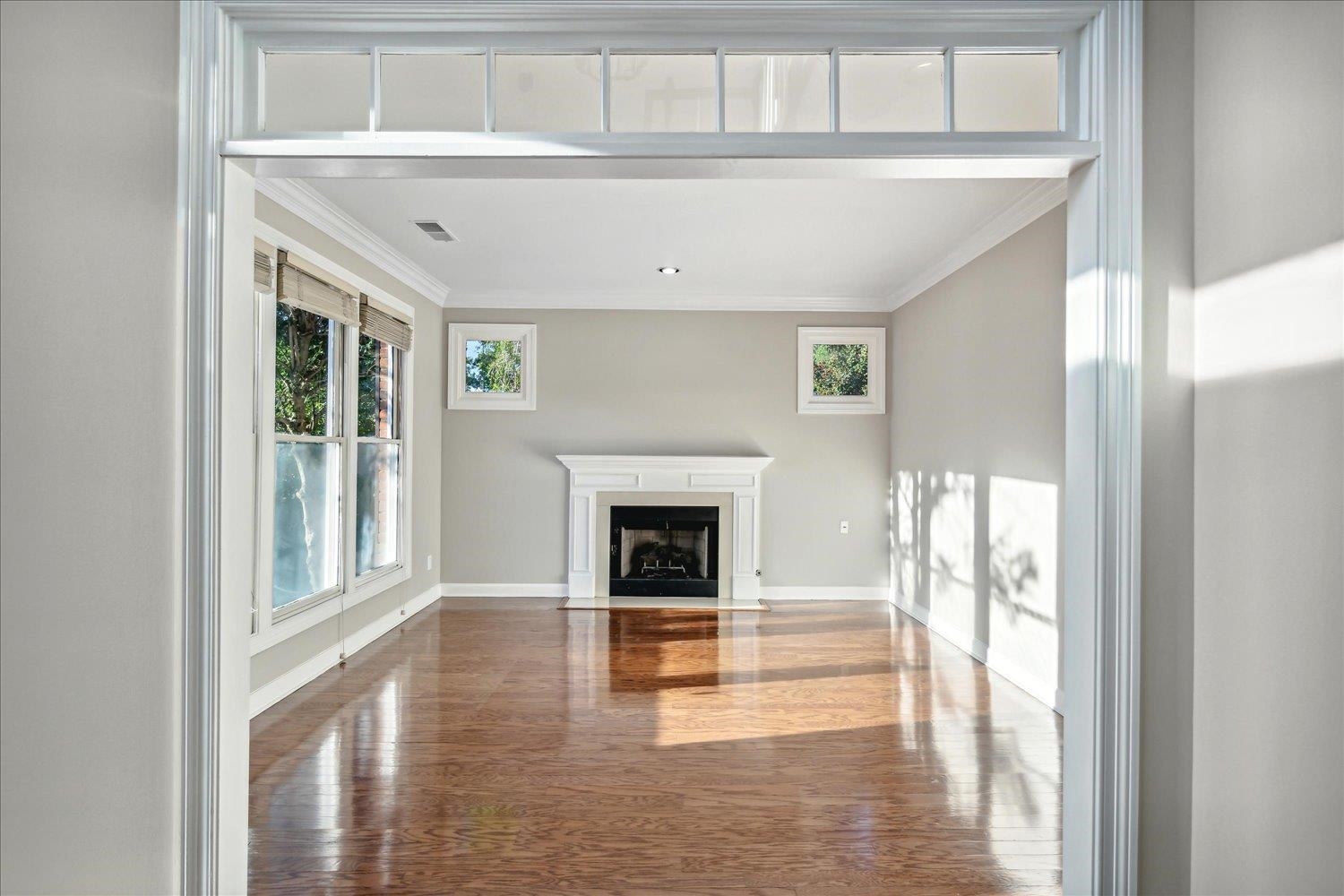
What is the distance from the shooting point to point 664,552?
20.5 feet

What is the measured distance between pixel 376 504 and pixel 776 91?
165 inches

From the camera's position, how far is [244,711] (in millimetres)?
1687

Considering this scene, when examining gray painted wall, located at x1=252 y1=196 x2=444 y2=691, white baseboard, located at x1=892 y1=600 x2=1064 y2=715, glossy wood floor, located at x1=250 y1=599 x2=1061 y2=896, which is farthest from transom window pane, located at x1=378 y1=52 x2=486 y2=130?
white baseboard, located at x1=892 y1=600 x2=1064 y2=715

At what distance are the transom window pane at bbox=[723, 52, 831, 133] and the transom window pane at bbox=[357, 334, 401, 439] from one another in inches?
146

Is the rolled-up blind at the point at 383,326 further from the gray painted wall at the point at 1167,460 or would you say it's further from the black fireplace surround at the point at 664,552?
the gray painted wall at the point at 1167,460

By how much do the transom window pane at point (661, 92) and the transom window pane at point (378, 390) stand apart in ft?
11.7

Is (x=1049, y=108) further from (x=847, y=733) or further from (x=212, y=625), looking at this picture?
(x=847, y=733)

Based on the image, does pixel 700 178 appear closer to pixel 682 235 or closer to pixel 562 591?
pixel 682 235

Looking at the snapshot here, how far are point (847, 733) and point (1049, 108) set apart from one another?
2.64 metres

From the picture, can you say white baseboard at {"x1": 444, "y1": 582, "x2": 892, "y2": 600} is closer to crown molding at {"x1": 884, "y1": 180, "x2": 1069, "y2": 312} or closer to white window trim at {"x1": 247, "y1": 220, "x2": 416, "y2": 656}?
white window trim at {"x1": 247, "y1": 220, "x2": 416, "y2": 656}

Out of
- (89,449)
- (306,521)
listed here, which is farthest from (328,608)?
(89,449)

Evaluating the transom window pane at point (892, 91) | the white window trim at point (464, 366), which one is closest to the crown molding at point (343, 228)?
the white window trim at point (464, 366)

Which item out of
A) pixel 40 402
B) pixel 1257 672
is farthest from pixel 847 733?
pixel 40 402

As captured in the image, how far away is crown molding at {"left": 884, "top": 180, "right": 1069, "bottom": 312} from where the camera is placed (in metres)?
3.52
